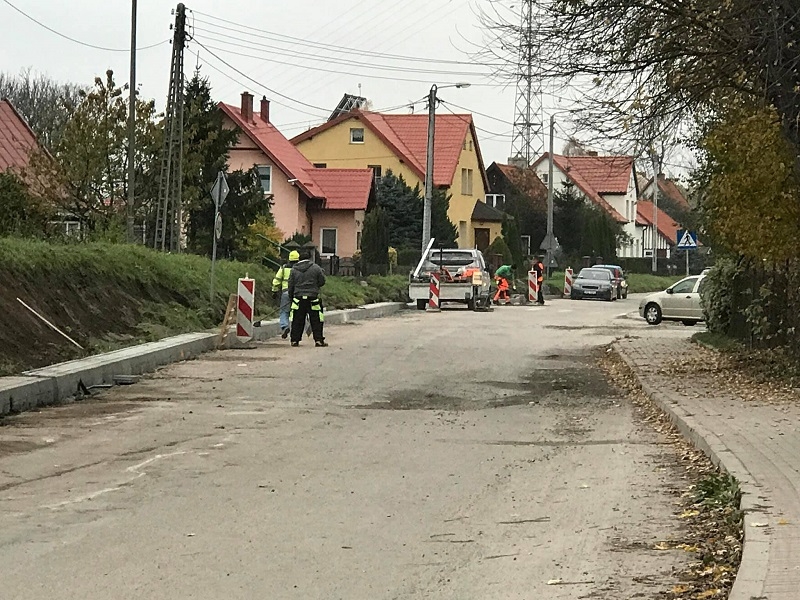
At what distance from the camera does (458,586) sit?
6.63 m

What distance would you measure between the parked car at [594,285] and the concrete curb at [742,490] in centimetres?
3839

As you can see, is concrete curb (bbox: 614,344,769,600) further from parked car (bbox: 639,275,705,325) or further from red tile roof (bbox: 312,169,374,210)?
red tile roof (bbox: 312,169,374,210)

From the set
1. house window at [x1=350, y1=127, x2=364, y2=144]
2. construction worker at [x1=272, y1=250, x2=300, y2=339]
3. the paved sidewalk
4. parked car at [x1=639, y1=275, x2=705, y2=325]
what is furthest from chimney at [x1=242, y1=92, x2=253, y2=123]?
the paved sidewalk

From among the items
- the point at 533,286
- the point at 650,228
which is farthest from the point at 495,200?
the point at 533,286

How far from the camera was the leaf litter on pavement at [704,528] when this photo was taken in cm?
650

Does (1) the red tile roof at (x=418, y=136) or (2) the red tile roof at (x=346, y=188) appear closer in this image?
(2) the red tile roof at (x=346, y=188)

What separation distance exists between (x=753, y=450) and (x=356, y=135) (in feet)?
215

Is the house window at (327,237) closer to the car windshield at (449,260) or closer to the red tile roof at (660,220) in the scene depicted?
the car windshield at (449,260)

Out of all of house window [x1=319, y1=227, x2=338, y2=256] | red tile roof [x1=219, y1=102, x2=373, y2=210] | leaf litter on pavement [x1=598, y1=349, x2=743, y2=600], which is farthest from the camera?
house window [x1=319, y1=227, x2=338, y2=256]

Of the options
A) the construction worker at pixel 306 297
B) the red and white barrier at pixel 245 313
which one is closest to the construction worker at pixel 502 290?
the red and white barrier at pixel 245 313

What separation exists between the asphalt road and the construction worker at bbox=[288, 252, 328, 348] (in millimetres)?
5192

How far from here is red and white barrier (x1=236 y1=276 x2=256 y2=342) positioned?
23.3m

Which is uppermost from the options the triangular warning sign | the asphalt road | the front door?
the front door

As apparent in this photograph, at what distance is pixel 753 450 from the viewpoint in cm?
1042
